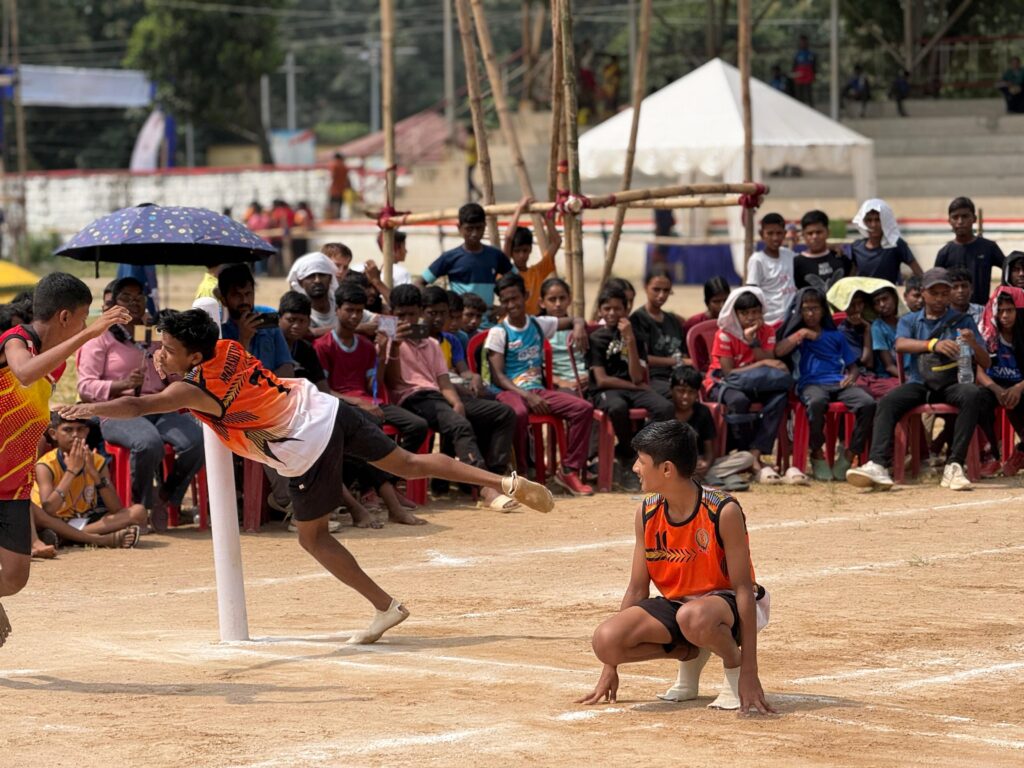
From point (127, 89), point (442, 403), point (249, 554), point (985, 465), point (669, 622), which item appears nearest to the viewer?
point (669, 622)

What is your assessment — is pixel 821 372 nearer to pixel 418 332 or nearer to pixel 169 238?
pixel 418 332

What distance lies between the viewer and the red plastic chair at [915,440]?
13.1 meters

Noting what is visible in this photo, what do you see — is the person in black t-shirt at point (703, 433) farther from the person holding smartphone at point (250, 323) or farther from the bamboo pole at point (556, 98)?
the bamboo pole at point (556, 98)

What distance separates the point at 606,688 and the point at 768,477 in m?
6.74

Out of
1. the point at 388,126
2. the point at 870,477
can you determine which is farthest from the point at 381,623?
the point at 388,126

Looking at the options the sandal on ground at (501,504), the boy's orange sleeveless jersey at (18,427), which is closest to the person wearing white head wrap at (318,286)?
the sandal on ground at (501,504)

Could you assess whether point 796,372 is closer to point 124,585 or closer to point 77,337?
point 124,585

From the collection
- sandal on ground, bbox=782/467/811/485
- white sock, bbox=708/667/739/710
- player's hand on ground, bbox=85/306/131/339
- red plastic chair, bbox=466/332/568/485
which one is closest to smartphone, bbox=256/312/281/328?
red plastic chair, bbox=466/332/568/485

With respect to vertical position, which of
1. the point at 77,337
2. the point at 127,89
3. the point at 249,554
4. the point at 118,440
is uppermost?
the point at 127,89

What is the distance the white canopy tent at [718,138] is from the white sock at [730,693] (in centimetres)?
2007

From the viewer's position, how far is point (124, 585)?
9.98 meters

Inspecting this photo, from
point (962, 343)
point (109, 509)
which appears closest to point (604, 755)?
point (109, 509)

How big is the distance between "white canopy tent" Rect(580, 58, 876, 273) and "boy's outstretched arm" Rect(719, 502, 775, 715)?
19972 mm

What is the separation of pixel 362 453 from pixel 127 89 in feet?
175
